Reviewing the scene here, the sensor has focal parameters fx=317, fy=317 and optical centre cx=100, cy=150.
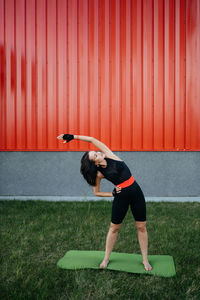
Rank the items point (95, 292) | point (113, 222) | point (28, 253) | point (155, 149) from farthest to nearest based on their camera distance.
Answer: point (155, 149), point (28, 253), point (113, 222), point (95, 292)

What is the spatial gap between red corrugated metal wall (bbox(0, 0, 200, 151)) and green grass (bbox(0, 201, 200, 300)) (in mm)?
1990

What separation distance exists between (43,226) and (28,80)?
4608mm

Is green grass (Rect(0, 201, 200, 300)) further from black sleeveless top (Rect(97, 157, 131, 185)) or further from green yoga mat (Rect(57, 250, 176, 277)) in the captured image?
black sleeveless top (Rect(97, 157, 131, 185))

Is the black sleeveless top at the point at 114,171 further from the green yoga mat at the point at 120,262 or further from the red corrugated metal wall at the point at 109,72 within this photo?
the red corrugated metal wall at the point at 109,72

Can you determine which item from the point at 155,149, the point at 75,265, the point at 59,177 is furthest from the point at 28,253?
the point at 155,149

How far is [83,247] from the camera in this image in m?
4.98

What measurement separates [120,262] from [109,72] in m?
5.89

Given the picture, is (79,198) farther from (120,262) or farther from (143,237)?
(143,237)

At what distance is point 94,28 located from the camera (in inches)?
347

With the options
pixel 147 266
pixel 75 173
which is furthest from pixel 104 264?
pixel 75 173

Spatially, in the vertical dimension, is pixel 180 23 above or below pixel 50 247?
above

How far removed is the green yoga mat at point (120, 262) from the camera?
3.99 metres

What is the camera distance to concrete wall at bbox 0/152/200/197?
8.87 meters

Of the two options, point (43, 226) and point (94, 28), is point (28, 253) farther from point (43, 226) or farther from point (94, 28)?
point (94, 28)
